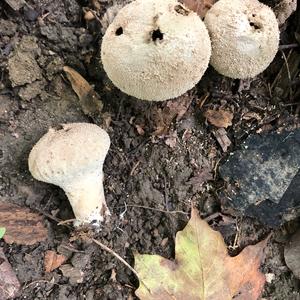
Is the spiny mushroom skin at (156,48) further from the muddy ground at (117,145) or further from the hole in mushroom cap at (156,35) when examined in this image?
the muddy ground at (117,145)

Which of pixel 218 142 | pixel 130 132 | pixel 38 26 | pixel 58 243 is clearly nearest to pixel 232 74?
pixel 218 142

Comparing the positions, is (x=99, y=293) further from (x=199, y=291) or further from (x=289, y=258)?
(x=289, y=258)

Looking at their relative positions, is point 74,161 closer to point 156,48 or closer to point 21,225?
point 21,225

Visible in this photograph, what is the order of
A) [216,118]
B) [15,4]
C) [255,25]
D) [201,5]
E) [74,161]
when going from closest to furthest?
[74,161] → [255,25] → [15,4] → [201,5] → [216,118]

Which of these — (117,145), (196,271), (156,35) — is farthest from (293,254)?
(156,35)

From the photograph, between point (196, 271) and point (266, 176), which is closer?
point (196, 271)

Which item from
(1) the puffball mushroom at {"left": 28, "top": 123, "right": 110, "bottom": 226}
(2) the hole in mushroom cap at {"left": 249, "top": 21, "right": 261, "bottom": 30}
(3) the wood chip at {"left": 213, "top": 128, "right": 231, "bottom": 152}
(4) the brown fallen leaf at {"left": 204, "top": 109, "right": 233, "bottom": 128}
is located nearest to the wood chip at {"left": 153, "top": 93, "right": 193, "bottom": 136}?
(4) the brown fallen leaf at {"left": 204, "top": 109, "right": 233, "bottom": 128}
